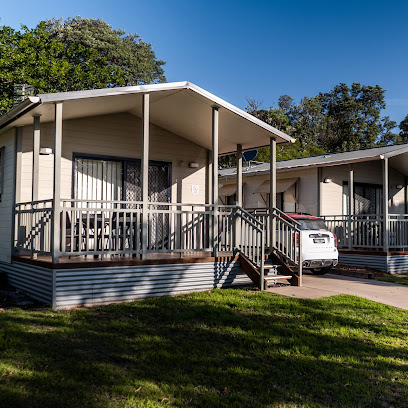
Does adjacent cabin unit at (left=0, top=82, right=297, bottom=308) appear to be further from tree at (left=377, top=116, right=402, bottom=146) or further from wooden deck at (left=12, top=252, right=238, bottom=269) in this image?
tree at (left=377, top=116, right=402, bottom=146)

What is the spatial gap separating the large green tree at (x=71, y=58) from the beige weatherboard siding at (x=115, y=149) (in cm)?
1454

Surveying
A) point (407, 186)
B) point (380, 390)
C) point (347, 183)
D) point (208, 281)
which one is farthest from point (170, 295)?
point (407, 186)

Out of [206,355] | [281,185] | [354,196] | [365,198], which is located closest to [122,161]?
[206,355]

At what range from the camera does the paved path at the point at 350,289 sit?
8000mm

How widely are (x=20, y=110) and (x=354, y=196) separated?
1101 centimetres

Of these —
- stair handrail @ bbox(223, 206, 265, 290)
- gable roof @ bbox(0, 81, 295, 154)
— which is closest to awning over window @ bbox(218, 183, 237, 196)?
gable roof @ bbox(0, 81, 295, 154)

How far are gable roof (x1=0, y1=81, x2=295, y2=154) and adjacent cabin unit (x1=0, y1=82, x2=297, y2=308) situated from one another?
0.02 metres

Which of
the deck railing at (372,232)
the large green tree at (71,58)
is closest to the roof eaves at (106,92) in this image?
the deck railing at (372,232)

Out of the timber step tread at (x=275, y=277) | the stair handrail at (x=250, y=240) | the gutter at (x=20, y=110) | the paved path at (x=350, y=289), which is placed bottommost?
the paved path at (x=350, y=289)

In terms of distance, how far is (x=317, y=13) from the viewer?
119ft

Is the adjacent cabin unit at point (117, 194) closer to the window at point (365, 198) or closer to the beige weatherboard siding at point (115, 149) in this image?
the beige weatherboard siding at point (115, 149)

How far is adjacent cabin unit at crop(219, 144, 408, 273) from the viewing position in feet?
40.5

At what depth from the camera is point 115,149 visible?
1001cm

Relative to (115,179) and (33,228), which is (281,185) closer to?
(115,179)
